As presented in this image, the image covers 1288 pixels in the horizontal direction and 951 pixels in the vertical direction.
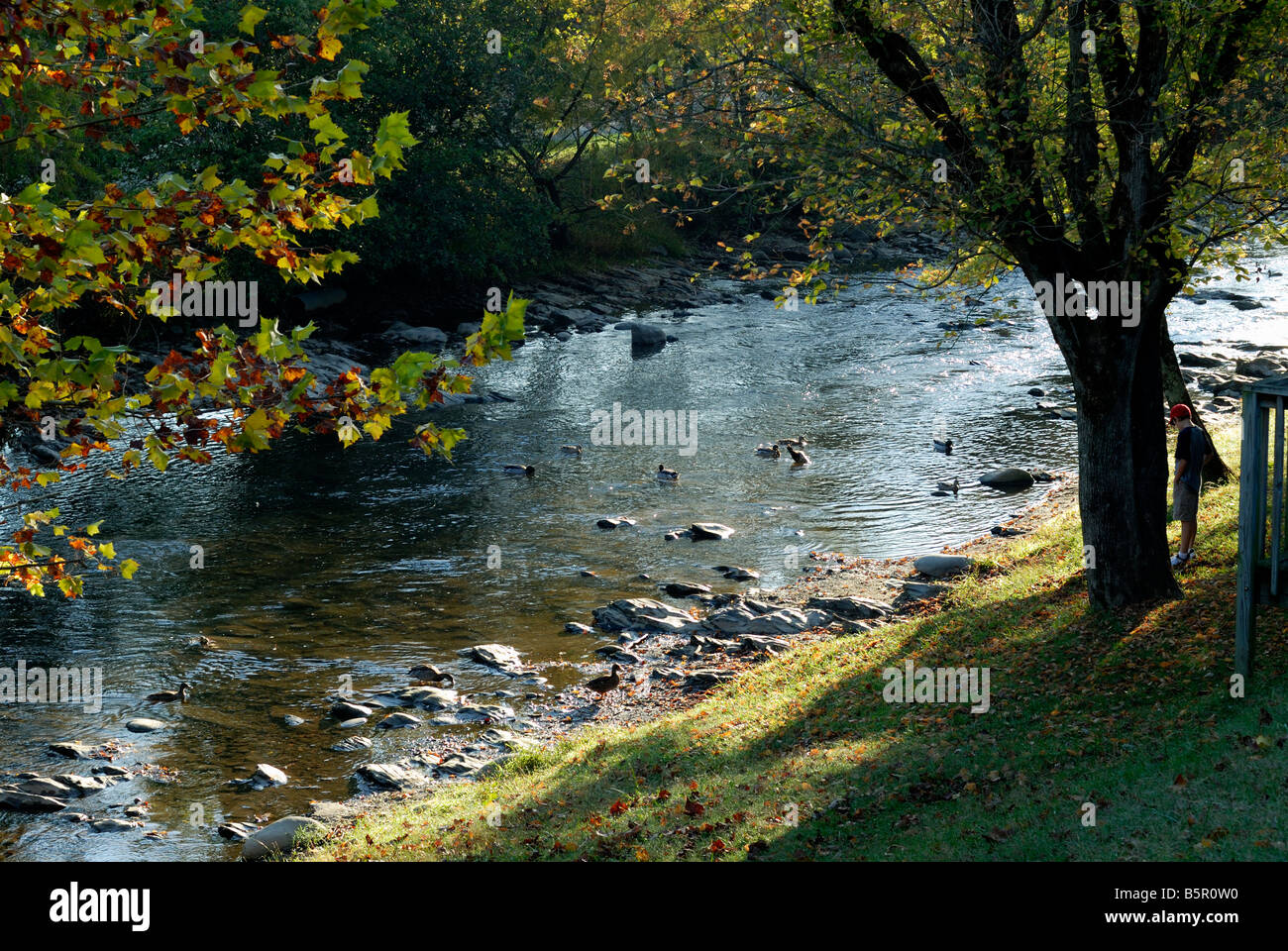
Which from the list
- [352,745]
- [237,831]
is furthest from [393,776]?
[237,831]

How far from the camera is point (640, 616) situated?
1873 centimetres

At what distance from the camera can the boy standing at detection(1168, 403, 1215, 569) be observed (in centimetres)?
1479

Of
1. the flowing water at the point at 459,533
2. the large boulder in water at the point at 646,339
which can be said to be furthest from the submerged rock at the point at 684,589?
the large boulder in water at the point at 646,339

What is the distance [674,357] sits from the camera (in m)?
40.1

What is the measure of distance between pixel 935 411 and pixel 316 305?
24728mm

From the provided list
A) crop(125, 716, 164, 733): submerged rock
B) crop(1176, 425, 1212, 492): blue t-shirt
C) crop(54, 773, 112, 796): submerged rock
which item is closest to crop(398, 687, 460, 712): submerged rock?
crop(125, 716, 164, 733): submerged rock

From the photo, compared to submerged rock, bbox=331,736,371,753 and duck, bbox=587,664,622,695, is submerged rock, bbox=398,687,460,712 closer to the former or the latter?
submerged rock, bbox=331,736,371,753

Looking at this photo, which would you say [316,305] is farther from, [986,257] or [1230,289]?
[1230,289]

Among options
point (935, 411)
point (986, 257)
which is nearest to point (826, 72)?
point (986, 257)

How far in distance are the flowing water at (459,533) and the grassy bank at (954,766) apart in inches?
137

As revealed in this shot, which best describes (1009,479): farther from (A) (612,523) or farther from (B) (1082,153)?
(B) (1082,153)

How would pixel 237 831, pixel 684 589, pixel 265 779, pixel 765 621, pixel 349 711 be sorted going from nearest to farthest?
pixel 237 831
pixel 265 779
pixel 349 711
pixel 765 621
pixel 684 589

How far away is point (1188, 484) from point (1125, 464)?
2.15 meters

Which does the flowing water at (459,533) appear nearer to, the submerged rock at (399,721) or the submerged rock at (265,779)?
the submerged rock at (265,779)
